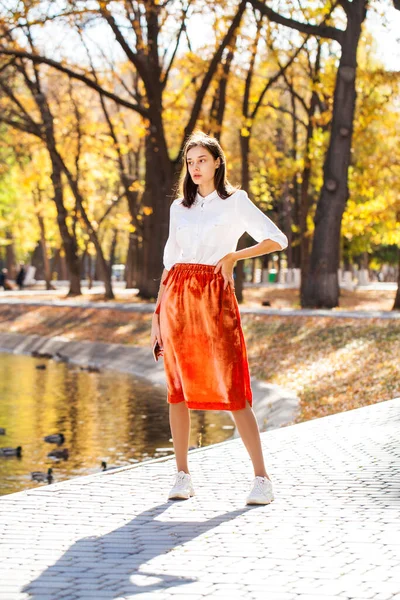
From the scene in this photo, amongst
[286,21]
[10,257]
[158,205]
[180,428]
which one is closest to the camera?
[180,428]

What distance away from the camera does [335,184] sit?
1010 inches

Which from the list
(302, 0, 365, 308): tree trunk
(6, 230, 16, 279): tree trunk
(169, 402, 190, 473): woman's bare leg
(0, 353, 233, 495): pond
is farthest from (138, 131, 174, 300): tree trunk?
(6, 230, 16, 279): tree trunk

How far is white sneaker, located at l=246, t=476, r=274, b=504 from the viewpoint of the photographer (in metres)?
7.03

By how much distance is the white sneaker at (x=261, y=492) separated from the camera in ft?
23.1

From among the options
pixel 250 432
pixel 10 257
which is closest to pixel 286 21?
pixel 250 432

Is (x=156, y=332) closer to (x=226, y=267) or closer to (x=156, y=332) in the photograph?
(x=156, y=332)

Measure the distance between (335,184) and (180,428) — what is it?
18861 mm

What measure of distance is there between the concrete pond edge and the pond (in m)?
0.52

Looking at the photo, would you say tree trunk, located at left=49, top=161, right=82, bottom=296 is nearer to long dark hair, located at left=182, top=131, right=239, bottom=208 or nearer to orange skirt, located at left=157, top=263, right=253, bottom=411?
long dark hair, located at left=182, top=131, right=239, bottom=208

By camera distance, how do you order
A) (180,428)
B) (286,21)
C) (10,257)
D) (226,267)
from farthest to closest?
(10,257)
(286,21)
(180,428)
(226,267)

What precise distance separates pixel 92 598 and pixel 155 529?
1445 millimetres

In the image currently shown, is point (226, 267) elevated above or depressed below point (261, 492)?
above

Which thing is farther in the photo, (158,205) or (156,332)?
(158,205)

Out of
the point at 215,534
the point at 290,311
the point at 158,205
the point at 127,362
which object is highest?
the point at 158,205
